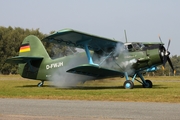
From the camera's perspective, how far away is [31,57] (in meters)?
24.1

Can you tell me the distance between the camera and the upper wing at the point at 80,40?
19.2 meters

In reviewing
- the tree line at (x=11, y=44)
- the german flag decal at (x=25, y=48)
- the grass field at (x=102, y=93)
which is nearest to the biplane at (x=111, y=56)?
the grass field at (x=102, y=93)

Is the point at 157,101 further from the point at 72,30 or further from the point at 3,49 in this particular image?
the point at 3,49

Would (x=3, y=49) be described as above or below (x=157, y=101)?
above

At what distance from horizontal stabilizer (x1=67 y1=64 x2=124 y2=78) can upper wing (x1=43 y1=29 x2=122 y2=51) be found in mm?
1737

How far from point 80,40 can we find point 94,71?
7.46ft

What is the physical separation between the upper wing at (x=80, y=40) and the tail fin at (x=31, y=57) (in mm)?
3823

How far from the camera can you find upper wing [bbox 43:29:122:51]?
19156mm

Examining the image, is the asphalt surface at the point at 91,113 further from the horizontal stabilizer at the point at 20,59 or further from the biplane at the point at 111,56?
the horizontal stabilizer at the point at 20,59

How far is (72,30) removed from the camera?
18.4 meters

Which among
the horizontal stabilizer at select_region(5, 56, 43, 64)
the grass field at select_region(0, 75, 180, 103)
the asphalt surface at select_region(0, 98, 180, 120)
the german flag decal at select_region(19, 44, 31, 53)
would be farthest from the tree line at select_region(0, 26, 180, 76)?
the asphalt surface at select_region(0, 98, 180, 120)

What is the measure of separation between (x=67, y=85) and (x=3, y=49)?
63238mm

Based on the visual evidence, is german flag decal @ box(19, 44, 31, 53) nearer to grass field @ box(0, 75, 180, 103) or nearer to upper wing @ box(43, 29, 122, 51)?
upper wing @ box(43, 29, 122, 51)

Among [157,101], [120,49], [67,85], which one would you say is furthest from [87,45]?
[157,101]
